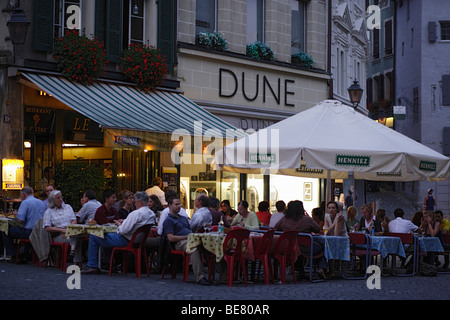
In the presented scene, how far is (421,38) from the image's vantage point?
143 feet

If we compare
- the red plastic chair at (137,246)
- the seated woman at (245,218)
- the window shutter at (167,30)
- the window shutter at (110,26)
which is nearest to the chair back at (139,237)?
the red plastic chair at (137,246)

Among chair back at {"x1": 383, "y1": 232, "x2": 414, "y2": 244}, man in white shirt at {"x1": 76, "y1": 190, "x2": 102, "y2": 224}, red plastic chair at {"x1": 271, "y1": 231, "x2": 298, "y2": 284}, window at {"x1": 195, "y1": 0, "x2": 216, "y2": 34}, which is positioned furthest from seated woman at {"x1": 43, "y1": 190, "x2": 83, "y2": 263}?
window at {"x1": 195, "y1": 0, "x2": 216, "y2": 34}

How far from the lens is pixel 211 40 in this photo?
23.1 m

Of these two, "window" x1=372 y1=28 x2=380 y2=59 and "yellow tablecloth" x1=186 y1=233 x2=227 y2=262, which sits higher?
"window" x1=372 y1=28 x2=380 y2=59

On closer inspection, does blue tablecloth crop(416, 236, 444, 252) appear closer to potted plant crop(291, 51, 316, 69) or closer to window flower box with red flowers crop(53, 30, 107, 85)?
window flower box with red flowers crop(53, 30, 107, 85)

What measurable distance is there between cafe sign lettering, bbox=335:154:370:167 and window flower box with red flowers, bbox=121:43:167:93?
8.33 meters

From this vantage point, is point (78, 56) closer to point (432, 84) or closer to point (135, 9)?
point (135, 9)

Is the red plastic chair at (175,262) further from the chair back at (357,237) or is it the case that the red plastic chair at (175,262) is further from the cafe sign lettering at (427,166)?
the cafe sign lettering at (427,166)

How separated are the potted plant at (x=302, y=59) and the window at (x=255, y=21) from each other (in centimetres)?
138

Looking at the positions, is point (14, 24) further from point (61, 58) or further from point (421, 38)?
point (421, 38)

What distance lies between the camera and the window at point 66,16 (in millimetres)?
19828

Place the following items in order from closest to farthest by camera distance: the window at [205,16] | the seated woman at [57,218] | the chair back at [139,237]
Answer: the chair back at [139,237], the seated woman at [57,218], the window at [205,16]

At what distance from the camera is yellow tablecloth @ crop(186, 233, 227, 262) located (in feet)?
41.1

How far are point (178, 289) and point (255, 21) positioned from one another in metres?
14.7
